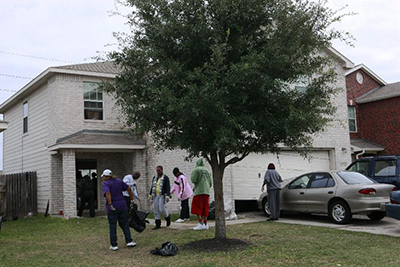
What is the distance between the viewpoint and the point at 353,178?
468 inches

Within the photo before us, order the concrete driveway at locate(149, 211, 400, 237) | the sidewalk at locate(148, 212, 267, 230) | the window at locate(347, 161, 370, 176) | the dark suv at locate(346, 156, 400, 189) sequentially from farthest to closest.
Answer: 1. the window at locate(347, 161, 370, 176)
2. the dark suv at locate(346, 156, 400, 189)
3. the sidewalk at locate(148, 212, 267, 230)
4. the concrete driveway at locate(149, 211, 400, 237)

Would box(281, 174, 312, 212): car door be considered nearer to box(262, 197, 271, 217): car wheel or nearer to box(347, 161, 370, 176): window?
box(262, 197, 271, 217): car wheel

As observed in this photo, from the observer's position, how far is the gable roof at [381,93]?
22.6 metres

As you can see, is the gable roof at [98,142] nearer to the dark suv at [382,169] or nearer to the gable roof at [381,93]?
the dark suv at [382,169]

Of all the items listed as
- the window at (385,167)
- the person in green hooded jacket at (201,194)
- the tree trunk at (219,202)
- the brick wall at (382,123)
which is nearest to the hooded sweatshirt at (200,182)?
the person in green hooded jacket at (201,194)

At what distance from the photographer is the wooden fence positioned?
1730cm

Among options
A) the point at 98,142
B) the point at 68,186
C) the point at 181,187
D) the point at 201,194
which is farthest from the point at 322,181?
the point at 68,186

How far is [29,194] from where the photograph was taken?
18031mm

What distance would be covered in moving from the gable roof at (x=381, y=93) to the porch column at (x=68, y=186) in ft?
52.0

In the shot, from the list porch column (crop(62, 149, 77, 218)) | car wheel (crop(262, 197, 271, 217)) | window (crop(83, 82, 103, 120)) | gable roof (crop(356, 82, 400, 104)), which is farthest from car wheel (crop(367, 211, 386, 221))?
gable roof (crop(356, 82, 400, 104))

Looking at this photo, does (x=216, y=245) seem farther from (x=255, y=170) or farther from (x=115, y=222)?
(x=255, y=170)

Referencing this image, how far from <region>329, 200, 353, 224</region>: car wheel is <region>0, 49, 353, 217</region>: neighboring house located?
3622 millimetres

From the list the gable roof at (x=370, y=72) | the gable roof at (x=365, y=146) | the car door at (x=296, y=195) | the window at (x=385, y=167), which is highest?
the gable roof at (x=370, y=72)

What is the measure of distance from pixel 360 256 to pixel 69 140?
11259 mm
